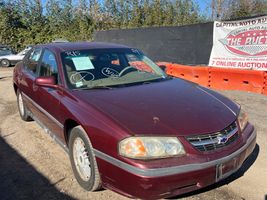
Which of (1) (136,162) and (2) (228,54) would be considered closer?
(1) (136,162)

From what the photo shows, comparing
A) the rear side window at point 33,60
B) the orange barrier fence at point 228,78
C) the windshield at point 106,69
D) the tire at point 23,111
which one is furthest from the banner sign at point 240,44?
the tire at point 23,111

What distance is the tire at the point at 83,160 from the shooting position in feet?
11.7

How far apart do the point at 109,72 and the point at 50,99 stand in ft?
2.75

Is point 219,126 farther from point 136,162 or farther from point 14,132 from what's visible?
point 14,132

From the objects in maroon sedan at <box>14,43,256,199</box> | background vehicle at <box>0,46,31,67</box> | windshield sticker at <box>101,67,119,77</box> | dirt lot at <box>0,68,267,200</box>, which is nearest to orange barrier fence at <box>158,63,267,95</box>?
dirt lot at <box>0,68,267,200</box>

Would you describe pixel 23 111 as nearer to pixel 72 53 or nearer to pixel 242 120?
pixel 72 53

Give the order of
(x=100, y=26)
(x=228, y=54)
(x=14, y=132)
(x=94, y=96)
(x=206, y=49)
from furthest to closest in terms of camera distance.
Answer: (x=100, y=26)
(x=206, y=49)
(x=228, y=54)
(x=14, y=132)
(x=94, y=96)

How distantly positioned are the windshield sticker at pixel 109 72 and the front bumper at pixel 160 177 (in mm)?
1463

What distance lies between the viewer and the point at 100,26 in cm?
2838

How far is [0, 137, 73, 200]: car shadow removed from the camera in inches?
152

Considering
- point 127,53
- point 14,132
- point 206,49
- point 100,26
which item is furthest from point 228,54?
point 100,26

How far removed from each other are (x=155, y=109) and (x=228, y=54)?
7.37m

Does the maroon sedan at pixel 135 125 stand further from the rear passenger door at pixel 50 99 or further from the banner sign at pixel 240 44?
the banner sign at pixel 240 44

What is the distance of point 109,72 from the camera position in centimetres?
460
